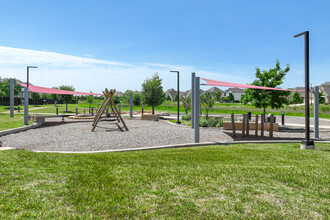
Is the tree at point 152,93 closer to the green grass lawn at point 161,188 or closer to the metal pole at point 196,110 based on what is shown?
the metal pole at point 196,110

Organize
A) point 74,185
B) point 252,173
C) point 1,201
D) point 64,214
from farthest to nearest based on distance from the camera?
point 252,173
point 74,185
point 1,201
point 64,214

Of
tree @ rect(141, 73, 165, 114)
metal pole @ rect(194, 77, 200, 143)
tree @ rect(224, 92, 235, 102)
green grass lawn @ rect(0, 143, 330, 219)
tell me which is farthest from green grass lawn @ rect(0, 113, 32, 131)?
tree @ rect(224, 92, 235, 102)

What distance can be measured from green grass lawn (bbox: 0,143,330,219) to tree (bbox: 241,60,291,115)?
446 inches

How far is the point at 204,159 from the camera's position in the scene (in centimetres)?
613

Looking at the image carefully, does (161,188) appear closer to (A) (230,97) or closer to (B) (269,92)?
(B) (269,92)

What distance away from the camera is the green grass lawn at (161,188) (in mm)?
3104

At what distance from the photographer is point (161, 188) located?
153 inches

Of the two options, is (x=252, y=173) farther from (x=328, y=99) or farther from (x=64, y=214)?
(x=328, y=99)

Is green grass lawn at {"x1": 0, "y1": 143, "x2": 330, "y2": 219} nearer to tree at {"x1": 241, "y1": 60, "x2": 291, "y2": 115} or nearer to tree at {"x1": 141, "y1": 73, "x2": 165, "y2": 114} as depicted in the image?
tree at {"x1": 241, "y1": 60, "x2": 291, "y2": 115}

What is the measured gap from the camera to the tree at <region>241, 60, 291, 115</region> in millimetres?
16250

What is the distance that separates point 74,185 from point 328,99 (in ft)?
290

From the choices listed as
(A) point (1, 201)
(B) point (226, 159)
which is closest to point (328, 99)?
(B) point (226, 159)

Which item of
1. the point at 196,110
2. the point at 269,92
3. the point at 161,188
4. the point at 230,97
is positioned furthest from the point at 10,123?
the point at 230,97

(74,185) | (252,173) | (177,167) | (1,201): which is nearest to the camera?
(1,201)
